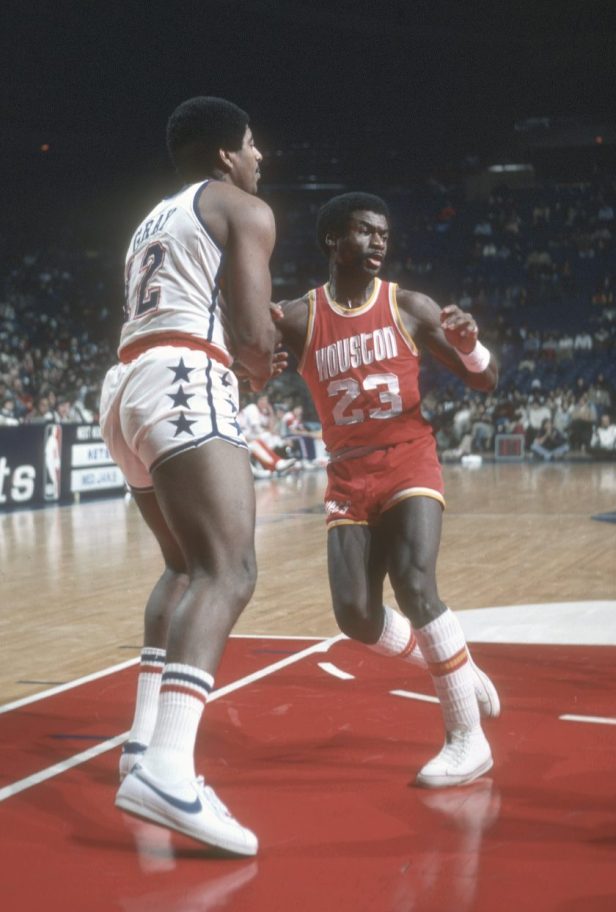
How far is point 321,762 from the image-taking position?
331 centimetres

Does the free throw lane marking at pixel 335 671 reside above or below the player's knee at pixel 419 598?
below

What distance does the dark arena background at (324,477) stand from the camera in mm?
2596

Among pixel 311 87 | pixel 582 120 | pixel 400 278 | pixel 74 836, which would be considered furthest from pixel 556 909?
pixel 582 120

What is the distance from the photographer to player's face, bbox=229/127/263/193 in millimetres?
2889

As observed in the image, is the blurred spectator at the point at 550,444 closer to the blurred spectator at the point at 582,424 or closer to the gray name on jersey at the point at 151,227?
the blurred spectator at the point at 582,424

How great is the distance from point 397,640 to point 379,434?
→ 70cm

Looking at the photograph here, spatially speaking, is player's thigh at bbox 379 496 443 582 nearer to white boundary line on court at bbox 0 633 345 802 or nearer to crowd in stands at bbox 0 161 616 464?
white boundary line on court at bbox 0 633 345 802

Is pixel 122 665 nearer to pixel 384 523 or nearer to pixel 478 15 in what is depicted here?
pixel 384 523

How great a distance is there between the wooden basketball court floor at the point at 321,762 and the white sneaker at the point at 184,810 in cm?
6

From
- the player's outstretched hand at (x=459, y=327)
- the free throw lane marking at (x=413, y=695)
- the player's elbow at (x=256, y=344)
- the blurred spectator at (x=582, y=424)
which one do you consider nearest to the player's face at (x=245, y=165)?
the player's elbow at (x=256, y=344)

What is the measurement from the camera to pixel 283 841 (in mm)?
2613

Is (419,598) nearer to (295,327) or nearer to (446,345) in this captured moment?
(446,345)

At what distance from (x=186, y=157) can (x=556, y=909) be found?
2.05 metres

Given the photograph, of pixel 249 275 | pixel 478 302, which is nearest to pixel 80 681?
pixel 249 275
